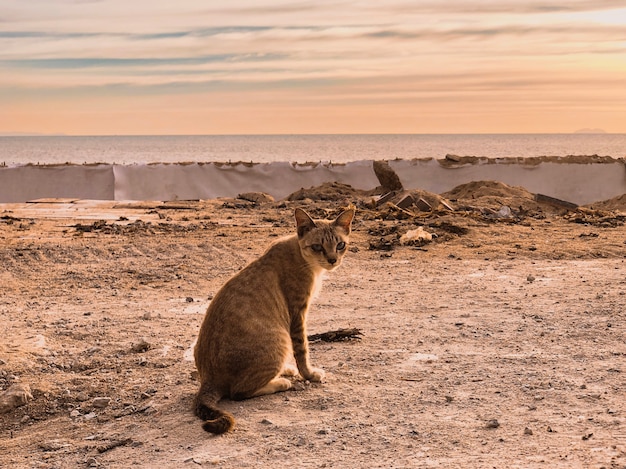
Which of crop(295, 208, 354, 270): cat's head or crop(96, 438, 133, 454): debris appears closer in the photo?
crop(96, 438, 133, 454): debris

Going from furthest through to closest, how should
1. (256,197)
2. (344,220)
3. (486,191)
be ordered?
(256,197), (486,191), (344,220)

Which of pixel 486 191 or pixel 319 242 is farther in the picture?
pixel 486 191

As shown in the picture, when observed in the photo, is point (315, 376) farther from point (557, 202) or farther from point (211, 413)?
point (557, 202)

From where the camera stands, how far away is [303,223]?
6.10 m

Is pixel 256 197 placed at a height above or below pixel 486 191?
below

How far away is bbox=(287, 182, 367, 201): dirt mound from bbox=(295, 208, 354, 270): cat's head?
41.2 ft

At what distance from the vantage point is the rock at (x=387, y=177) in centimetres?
1920

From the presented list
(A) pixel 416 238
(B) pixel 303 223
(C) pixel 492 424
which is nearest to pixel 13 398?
(B) pixel 303 223

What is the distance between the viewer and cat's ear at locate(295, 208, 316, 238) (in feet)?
20.0

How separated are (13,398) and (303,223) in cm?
261

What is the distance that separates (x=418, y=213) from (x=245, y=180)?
6.99 meters

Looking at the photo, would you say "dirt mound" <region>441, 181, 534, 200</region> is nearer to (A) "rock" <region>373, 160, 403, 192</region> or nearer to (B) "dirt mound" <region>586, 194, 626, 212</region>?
(A) "rock" <region>373, 160, 403, 192</region>

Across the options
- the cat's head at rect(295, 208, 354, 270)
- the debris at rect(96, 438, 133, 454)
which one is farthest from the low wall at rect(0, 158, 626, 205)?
the debris at rect(96, 438, 133, 454)

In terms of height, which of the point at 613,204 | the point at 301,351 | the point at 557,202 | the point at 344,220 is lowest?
the point at 301,351
